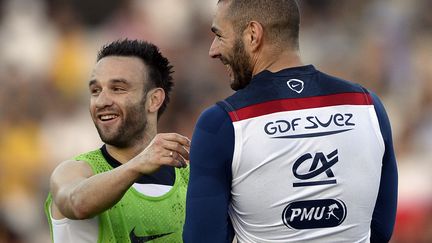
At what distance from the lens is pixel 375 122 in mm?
4488

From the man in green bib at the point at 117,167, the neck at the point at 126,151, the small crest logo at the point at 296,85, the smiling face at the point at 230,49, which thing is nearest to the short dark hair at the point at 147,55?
the man in green bib at the point at 117,167

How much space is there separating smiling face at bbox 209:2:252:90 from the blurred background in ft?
19.7

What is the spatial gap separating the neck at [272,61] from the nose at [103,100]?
3.44 feet

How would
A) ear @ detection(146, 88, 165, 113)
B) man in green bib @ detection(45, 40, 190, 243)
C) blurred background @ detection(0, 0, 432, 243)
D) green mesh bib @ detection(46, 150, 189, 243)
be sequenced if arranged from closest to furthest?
man in green bib @ detection(45, 40, 190, 243)
green mesh bib @ detection(46, 150, 189, 243)
ear @ detection(146, 88, 165, 113)
blurred background @ detection(0, 0, 432, 243)

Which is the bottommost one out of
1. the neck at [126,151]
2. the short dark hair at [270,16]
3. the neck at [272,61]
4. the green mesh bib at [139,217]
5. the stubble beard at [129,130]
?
the green mesh bib at [139,217]

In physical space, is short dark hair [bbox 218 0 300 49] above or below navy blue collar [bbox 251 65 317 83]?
above

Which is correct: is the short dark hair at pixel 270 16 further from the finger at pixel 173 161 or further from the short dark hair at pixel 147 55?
the short dark hair at pixel 147 55

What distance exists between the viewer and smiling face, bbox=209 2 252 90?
4.52 m

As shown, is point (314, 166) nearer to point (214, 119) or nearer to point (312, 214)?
point (312, 214)

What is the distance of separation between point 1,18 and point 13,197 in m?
2.98

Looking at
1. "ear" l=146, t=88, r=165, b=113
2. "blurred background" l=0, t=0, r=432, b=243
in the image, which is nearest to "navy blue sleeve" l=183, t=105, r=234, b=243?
"ear" l=146, t=88, r=165, b=113

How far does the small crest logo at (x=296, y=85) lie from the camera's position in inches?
175

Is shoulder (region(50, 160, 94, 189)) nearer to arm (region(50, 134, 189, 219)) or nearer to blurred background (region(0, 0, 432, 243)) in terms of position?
arm (region(50, 134, 189, 219))

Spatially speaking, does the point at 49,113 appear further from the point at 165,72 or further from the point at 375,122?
the point at 375,122
